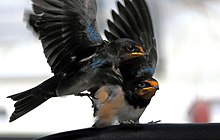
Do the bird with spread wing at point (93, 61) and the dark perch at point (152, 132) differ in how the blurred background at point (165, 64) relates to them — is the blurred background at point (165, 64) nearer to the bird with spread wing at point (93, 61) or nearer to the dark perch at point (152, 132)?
the bird with spread wing at point (93, 61)

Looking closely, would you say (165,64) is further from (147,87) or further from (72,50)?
(147,87)

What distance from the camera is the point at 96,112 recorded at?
52.3 inches

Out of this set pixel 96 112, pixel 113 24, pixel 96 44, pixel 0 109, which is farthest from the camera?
pixel 0 109

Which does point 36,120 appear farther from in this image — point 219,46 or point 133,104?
point 133,104

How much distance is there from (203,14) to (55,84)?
2.94 meters

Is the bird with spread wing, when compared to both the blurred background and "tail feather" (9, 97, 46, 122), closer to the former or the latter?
"tail feather" (9, 97, 46, 122)

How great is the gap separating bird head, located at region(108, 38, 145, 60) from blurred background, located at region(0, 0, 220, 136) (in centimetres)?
258

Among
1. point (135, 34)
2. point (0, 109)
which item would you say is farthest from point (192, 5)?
point (135, 34)

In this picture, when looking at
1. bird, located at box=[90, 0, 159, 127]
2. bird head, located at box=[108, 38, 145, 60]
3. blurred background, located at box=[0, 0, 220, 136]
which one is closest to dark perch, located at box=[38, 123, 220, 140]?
bird, located at box=[90, 0, 159, 127]

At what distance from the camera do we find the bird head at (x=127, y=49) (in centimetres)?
135

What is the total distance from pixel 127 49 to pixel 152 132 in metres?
0.40

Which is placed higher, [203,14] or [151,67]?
[203,14]

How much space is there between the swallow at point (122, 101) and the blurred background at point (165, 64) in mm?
2594

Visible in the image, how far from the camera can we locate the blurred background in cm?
402
